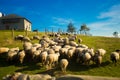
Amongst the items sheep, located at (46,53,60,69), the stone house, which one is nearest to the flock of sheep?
sheep, located at (46,53,60,69)

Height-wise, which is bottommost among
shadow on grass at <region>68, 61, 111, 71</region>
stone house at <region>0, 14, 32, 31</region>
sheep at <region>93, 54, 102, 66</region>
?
shadow on grass at <region>68, 61, 111, 71</region>

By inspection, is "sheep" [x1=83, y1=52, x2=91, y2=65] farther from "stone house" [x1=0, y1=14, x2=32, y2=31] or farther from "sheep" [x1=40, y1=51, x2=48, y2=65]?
"stone house" [x1=0, y1=14, x2=32, y2=31]

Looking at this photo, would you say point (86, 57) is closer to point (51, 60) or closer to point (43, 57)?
point (51, 60)

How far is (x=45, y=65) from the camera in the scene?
83.7ft

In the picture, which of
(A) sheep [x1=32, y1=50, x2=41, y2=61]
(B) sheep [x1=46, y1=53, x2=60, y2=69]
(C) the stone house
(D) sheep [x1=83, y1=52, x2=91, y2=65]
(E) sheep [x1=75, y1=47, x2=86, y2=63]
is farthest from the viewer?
(C) the stone house

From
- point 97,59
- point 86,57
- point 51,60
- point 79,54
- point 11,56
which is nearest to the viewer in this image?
point 51,60

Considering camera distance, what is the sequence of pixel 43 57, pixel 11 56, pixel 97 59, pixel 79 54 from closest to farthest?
pixel 43 57 → pixel 97 59 → pixel 11 56 → pixel 79 54

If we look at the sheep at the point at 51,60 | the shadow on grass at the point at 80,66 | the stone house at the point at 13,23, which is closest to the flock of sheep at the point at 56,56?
the sheep at the point at 51,60

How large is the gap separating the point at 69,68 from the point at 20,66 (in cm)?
569

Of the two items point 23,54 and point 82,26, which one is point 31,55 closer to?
point 23,54

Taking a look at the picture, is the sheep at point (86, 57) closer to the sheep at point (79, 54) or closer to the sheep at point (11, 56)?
the sheep at point (79, 54)

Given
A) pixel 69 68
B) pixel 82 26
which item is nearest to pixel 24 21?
pixel 82 26

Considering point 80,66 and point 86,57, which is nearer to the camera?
point 86,57

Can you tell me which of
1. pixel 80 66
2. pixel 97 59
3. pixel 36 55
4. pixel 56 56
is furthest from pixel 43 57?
pixel 97 59
